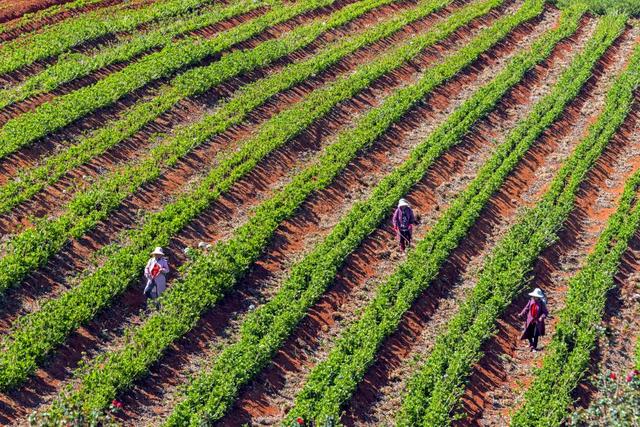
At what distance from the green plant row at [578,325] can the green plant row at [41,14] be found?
18.5 m

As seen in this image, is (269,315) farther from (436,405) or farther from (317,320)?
(436,405)

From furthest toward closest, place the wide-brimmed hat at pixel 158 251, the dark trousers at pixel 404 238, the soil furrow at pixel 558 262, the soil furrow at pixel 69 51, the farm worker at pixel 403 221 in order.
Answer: the soil furrow at pixel 69 51, the dark trousers at pixel 404 238, the farm worker at pixel 403 221, the wide-brimmed hat at pixel 158 251, the soil furrow at pixel 558 262

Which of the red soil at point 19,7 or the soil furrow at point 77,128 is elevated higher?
the red soil at point 19,7

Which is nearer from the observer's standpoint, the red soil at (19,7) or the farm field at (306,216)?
the farm field at (306,216)

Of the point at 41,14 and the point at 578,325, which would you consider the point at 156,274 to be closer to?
the point at 578,325

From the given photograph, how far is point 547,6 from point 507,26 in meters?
3.98

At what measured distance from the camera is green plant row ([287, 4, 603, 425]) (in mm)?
15070

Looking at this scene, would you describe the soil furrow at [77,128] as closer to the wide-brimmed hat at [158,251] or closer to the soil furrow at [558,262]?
the wide-brimmed hat at [158,251]

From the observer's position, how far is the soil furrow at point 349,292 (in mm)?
15180

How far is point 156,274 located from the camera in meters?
16.6

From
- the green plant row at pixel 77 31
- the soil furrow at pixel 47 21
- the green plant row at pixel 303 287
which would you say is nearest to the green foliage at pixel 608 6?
the green plant row at pixel 303 287

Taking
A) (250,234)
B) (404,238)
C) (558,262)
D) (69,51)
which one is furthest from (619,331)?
(69,51)

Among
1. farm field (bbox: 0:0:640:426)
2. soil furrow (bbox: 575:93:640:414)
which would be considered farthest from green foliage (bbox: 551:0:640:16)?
soil furrow (bbox: 575:93:640:414)

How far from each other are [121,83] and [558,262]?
1265cm
